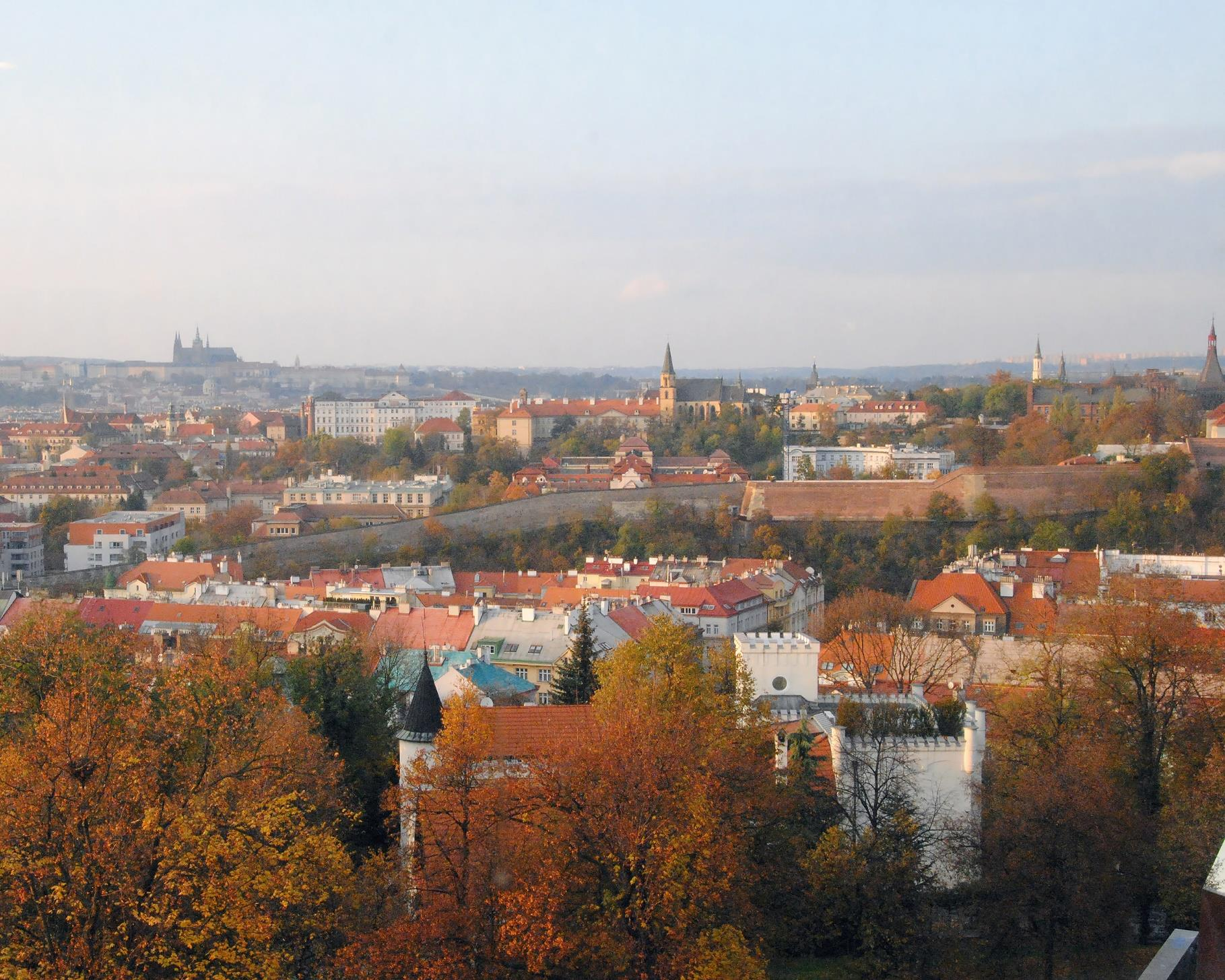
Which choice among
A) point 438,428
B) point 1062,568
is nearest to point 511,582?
point 1062,568

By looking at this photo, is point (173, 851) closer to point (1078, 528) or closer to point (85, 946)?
point (85, 946)

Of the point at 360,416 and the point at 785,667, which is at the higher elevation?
the point at 360,416

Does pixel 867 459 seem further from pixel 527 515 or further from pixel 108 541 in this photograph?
pixel 108 541

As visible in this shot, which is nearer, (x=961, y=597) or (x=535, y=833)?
(x=535, y=833)

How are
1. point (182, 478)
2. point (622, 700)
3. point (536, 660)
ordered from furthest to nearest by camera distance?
point (182, 478) < point (536, 660) < point (622, 700)

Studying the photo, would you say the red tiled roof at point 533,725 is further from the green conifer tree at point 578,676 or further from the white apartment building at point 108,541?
the white apartment building at point 108,541

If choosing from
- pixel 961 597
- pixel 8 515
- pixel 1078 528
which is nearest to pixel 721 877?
pixel 961 597

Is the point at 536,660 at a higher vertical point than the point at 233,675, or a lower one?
lower
